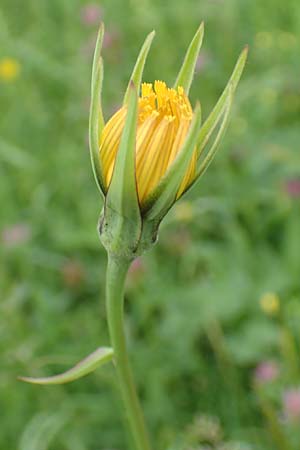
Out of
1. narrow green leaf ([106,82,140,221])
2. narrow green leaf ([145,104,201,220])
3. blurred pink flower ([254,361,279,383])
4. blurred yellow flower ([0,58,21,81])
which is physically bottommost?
narrow green leaf ([145,104,201,220])

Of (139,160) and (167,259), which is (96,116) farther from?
(167,259)

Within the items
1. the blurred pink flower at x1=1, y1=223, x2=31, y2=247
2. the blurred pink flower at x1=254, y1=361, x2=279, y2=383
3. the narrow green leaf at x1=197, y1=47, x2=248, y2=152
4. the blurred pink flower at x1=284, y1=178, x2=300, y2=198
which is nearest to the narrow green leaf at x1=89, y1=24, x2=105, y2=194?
the narrow green leaf at x1=197, y1=47, x2=248, y2=152

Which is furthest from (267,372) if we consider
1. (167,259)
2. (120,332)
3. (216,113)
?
(216,113)

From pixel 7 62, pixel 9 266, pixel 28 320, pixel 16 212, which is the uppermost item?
pixel 7 62

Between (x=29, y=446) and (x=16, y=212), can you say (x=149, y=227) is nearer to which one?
(x=29, y=446)

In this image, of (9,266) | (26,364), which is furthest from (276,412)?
(9,266)

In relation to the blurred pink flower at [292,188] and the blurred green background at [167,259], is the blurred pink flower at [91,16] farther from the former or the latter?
the blurred pink flower at [292,188]

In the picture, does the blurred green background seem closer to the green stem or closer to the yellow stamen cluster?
the green stem
